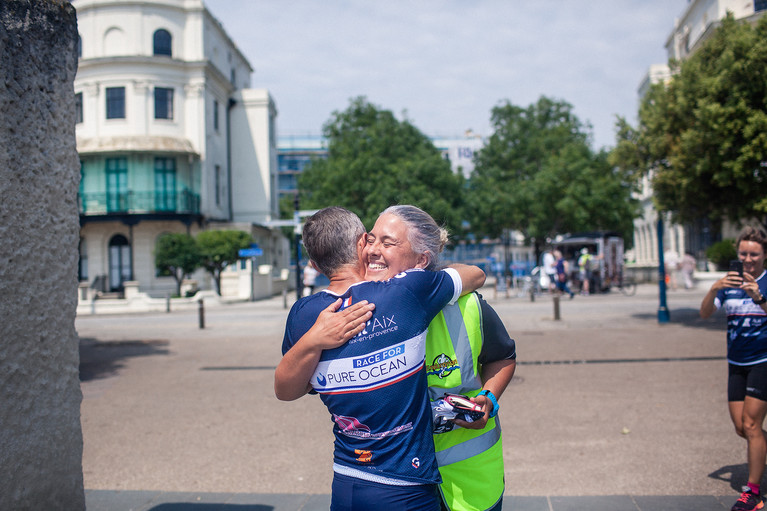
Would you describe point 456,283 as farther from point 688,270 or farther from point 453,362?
point 688,270

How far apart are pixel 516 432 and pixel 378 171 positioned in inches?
1118

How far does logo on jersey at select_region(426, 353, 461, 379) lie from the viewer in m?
2.24

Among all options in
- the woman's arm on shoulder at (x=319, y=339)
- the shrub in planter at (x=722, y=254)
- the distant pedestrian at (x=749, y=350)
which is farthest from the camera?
the shrub in planter at (x=722, y=254)

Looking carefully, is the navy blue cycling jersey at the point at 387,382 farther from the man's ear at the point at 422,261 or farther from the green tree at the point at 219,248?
the green tree at the point at 219,248

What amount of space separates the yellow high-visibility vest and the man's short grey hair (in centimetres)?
40

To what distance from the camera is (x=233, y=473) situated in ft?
16.6

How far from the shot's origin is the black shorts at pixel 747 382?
3.93 metres

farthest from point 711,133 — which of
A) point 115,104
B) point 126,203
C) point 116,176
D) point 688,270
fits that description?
point 115,104

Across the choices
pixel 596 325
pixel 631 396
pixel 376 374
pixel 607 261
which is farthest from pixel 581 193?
pixel 376 374

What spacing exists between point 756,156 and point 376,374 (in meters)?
11.2

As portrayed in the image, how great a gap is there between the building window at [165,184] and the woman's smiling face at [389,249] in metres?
34.4

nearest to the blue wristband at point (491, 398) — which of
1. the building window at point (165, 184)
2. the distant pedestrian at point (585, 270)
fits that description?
the distant pedestrian at point (585, 270)

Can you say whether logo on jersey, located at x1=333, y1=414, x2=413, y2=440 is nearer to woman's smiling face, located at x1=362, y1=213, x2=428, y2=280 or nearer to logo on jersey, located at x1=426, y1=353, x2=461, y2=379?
logo on jersey, located at x1=426, y1=353, x2=461, y2=379

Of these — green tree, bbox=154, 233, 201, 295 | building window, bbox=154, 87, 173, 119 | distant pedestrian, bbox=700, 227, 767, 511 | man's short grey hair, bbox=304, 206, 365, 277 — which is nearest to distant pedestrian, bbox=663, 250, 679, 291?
green tree, bbox=154, 233, 201, 295
